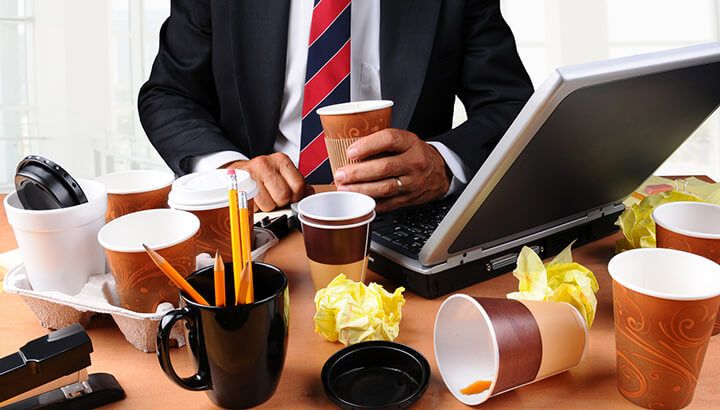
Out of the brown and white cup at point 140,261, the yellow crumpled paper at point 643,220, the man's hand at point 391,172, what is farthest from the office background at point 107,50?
the brown and white cup at point 140,261

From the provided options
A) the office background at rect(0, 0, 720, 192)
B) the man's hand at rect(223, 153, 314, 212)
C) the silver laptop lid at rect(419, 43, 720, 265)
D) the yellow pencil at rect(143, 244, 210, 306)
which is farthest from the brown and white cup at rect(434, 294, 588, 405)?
the office background at rect(0, 0, 720, 192)

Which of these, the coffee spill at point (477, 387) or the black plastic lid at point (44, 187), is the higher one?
the black plastic lid at point (44, 187)

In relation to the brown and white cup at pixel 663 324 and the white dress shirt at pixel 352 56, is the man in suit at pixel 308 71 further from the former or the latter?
the brown and white cup at pixel 663 324

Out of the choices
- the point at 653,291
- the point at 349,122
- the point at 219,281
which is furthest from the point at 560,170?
the point at 219,281

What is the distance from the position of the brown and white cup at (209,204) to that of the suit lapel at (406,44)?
821 mm

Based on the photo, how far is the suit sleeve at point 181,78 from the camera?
1749 millimetres

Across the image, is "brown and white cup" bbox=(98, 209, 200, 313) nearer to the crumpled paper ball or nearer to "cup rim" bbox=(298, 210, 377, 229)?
"cup rim" bbox=(298, 210, 377, 229)

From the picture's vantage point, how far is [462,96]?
1967mm

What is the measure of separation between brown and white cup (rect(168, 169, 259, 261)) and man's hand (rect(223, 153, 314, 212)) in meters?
0.28

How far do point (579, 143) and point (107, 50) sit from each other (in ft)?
9.27

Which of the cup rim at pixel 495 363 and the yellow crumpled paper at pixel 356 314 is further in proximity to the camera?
the yellow crumpled paper at pixel 356 314

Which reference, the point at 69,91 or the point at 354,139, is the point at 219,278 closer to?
the point at 354,139

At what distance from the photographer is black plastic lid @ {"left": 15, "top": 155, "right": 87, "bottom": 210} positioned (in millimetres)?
864

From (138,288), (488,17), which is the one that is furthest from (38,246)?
(488,17)
